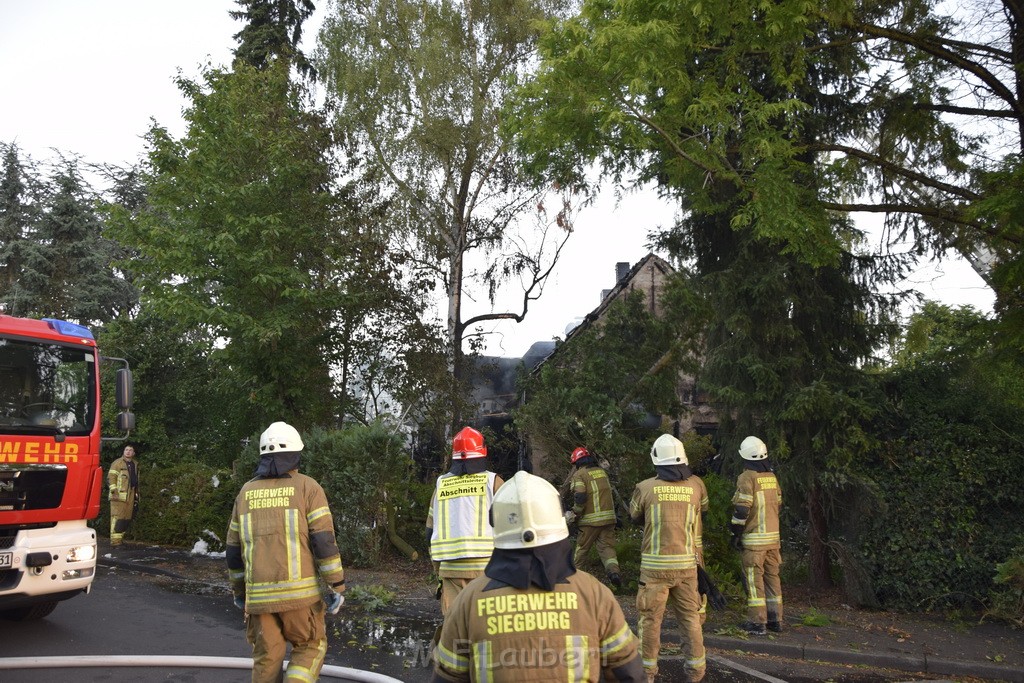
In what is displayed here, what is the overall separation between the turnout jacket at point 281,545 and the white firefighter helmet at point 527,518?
98.6 inches

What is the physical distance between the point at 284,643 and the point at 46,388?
4078 mm

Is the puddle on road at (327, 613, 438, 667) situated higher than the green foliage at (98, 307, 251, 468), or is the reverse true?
the green foliage at (98, 307, 251, 468)

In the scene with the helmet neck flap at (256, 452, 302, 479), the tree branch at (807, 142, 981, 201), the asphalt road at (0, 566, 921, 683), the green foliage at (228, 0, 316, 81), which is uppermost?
the green foliage at (228, 0, 316, 81)

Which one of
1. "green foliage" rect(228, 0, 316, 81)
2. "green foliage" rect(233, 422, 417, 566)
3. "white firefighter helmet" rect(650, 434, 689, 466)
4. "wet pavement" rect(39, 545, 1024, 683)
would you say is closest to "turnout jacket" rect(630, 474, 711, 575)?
"white firefighter helmet" rect(650, 434, 689, 466)

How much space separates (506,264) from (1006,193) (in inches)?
438

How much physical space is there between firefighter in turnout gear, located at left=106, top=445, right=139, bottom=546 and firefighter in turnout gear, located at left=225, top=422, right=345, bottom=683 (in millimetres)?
9626

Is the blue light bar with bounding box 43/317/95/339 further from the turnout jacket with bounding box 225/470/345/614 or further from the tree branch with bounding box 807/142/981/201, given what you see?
the tree branch with bounding box 807/142/981/201

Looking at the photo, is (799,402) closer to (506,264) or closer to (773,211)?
(773,211)

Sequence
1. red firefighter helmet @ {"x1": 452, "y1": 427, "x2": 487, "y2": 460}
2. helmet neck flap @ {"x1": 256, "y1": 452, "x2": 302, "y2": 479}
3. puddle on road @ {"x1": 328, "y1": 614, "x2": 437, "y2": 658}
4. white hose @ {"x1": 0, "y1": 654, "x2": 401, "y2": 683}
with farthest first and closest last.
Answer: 1. puddle on road @ {"x1": 328, "y1": 614, "x2": 437, "y2": 658}
2. white hose @ {"x1": 0, "y1": 654, "x2": 401, "y2": 683}
3. red firefighter helmet @ {"x1": 452, "y1": 427, "x2": 487, "y2": 460}
4. helmet neck flap @ {"x1": 256, "y1": 452, "x2": 302, "y2": 479}

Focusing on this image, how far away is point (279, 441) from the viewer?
5.20 metres

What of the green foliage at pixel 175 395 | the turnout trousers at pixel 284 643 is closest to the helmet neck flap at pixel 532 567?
the turnout trousers at pixel 284 643

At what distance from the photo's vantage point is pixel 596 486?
10086 millimetres

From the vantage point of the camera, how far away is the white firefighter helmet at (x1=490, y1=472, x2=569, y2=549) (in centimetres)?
272

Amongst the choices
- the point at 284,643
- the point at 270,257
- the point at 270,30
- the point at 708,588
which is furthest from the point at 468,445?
the point at 270,30
